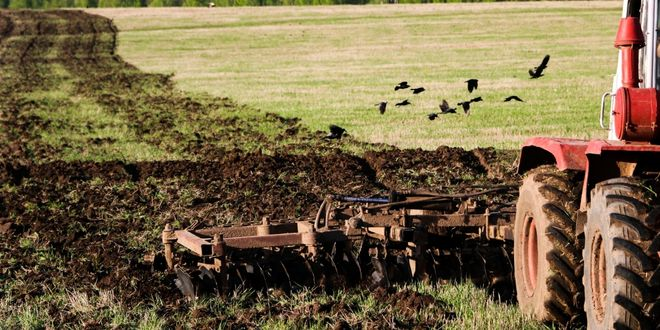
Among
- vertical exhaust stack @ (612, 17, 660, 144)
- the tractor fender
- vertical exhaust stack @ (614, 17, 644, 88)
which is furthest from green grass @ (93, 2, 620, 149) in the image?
vertical exhaust stack @ (612, 17, 660, 144)

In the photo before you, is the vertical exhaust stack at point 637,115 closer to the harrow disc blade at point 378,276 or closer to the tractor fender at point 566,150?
the tractor fender at point 566,150

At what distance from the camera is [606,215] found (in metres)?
4.77

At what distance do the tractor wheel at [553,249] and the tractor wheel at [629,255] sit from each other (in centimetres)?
76

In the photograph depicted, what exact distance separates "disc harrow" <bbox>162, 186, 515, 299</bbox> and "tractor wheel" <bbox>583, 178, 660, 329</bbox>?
2416mm

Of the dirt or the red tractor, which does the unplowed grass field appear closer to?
the dirt

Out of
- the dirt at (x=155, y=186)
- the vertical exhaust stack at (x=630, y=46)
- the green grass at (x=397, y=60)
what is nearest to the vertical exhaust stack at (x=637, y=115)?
the vertical exhaust stack at (x=630, y=46)

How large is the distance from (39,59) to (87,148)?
24.5m

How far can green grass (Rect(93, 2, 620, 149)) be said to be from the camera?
64.0 feet

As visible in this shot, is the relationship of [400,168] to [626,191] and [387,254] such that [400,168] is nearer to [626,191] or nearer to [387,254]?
[387,254]

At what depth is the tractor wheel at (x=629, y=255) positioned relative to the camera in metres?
4.54

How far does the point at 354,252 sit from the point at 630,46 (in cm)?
294

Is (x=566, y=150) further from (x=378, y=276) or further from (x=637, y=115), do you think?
(x=378, y=276)

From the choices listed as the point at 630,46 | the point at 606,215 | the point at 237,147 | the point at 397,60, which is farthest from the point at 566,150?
the point at 397,60

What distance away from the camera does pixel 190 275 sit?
24.3 feet
